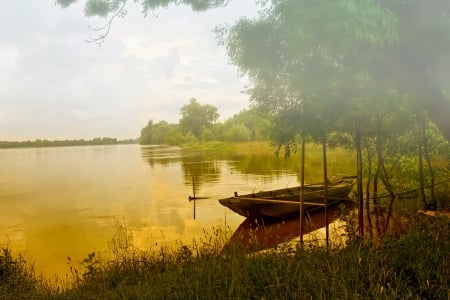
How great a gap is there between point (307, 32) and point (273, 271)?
2.31m

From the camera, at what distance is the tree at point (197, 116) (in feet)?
314

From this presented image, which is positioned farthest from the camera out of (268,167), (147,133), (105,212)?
(147,133)

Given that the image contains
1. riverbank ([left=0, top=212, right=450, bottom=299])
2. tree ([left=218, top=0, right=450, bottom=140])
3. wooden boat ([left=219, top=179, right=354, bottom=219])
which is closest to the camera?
tree ([left=218, top=0, right=450, bottom=140])

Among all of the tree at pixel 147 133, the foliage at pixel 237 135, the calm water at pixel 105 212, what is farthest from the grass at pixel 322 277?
the tree at pixel 147 133

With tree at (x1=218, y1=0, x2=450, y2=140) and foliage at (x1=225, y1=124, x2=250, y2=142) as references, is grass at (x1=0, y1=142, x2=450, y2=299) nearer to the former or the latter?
tree at (x1=218, y1=0, x2=450, y2=140)

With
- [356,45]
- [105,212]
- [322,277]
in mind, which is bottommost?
[105,212]

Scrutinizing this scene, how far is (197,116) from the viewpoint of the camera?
316ft

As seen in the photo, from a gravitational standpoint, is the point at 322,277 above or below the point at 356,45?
below

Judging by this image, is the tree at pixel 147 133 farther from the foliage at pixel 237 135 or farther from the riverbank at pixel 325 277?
the riverbank at pixel 325 277

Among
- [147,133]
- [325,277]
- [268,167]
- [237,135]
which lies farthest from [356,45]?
[147,133]

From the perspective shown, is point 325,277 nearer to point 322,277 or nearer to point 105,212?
point 322,277

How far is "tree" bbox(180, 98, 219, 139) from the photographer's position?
95.8 meters

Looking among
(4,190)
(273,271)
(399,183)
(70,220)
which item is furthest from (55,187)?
(273,271)

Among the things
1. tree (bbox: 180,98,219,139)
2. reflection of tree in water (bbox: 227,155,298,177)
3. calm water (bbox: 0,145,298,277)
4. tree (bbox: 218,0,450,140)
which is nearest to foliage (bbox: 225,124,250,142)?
tree (bbox: 180,98,219,139)
